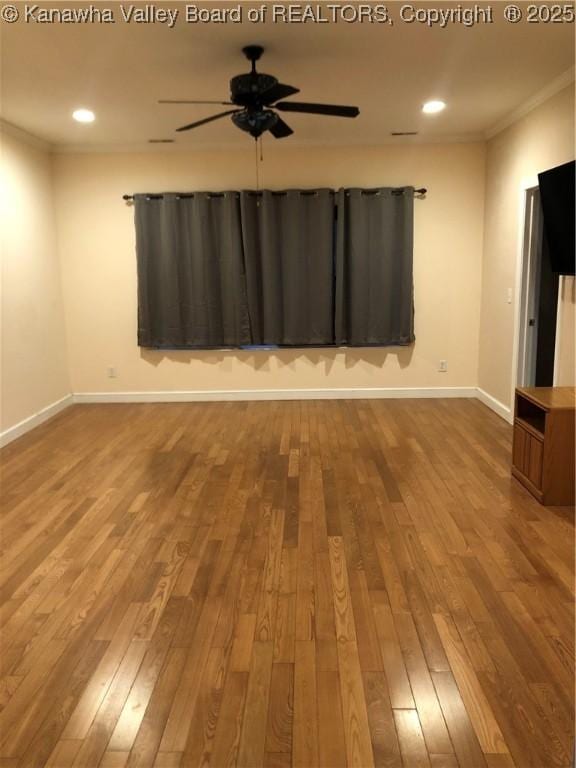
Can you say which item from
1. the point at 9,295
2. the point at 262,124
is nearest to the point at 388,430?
the point at 262,124

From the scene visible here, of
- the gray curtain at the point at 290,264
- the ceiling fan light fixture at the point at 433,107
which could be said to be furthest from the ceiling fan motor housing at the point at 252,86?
the gray curtain at the point at 290,264

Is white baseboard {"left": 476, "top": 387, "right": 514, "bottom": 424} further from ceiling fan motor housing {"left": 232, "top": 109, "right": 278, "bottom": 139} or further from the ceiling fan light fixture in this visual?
ceiling fan motor housing {"left": 232, "top": 109, "right": 278, "bottom": 139}

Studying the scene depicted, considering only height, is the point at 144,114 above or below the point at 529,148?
above

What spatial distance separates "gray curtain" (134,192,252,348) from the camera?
18.4 ft

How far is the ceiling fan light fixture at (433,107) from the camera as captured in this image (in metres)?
4.29

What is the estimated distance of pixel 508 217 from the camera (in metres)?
5.00

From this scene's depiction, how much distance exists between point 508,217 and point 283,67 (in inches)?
103

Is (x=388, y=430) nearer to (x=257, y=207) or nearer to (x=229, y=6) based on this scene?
(x=257, y=207)

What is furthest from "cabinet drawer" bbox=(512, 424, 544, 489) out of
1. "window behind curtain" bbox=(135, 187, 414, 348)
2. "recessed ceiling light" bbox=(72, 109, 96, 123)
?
"recessed ceiling light" bbox=(72, 109, 96, 123)

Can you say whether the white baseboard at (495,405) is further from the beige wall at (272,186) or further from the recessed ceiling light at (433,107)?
the recessed ceiling light at (433,107)

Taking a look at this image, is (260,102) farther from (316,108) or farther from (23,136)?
(23,136)

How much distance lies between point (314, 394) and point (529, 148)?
10.2 ft

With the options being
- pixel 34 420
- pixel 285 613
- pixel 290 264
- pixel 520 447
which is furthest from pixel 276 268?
pixel 285 613

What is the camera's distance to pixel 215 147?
555cm
